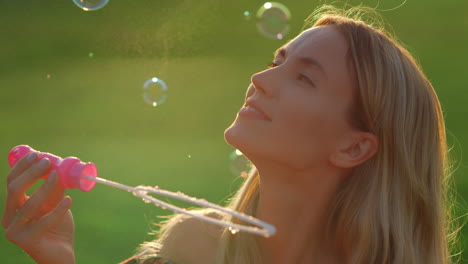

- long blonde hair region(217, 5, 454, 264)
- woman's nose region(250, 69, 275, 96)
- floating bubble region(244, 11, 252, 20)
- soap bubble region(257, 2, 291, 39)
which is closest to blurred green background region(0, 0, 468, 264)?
floating bubble region(244, 11, 252, 20)

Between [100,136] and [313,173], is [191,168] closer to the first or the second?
[100,136]

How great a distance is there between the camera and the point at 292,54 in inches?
75.3

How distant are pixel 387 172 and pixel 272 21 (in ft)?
5.13

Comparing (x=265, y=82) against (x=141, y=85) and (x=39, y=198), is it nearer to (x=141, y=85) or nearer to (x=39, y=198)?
(x=39, y=198)

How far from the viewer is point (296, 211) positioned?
6.42 ft

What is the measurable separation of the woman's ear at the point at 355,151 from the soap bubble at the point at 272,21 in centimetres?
143

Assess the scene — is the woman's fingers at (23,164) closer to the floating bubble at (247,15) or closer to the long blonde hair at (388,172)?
the long blonde hair at (388,172)

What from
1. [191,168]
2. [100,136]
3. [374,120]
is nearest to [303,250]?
[374,120]

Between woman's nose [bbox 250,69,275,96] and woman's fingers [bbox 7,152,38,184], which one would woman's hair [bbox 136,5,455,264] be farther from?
woman's fingers [bbox 7,152,38,184]

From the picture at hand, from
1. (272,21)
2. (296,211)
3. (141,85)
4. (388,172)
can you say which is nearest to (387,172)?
(388,172)

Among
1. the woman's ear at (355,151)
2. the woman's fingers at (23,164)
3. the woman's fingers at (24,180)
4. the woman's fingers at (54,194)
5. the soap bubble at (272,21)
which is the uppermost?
the soap bubble at (272,21)

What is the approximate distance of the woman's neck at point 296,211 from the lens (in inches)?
75.2

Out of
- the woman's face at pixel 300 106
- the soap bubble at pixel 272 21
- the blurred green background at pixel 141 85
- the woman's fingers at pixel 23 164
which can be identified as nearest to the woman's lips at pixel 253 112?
the woman's face at pixel 300 106

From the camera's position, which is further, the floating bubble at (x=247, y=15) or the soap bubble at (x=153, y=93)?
the floating bubble at (x=247, y=15)
